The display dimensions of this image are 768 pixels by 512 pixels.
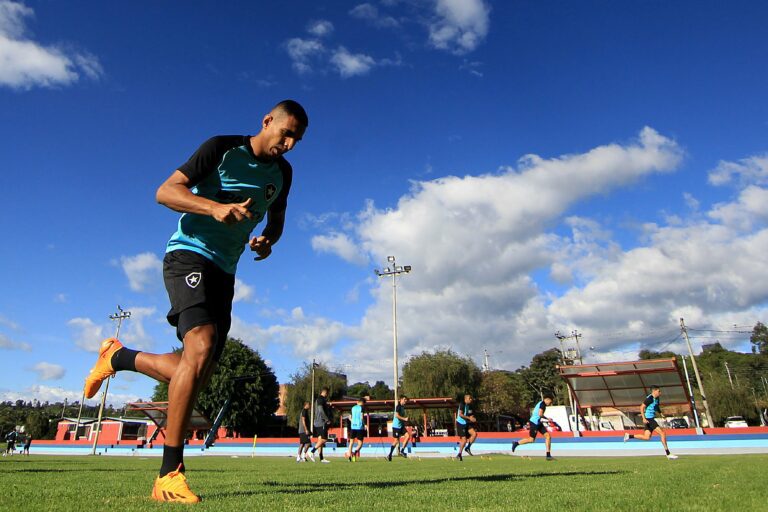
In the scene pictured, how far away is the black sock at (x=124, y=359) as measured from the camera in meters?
3.30

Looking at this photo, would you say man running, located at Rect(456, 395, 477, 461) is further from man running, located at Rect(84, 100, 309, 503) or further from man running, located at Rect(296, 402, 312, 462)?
man running, located at Rect(84, 100, 309, 503)

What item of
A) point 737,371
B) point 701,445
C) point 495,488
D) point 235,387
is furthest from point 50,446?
point 737,371

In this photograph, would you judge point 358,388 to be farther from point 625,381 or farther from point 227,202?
point 227,202

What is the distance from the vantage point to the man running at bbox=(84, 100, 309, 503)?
266 cm

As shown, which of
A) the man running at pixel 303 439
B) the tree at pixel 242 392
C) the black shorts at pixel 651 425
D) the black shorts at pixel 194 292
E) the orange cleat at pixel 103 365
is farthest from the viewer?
the tree at pixel 242 392

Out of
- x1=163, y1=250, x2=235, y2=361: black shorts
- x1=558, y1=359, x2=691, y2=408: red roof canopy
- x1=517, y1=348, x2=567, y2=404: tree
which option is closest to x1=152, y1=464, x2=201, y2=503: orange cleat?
x1=163, y1=250, x2=235, y2=361: black shorts

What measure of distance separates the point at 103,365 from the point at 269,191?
1.74 metres

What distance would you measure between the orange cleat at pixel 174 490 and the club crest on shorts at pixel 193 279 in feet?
3.40

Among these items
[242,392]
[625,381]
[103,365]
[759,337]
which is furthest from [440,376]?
[759,337]

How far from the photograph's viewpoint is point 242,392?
51094 mm

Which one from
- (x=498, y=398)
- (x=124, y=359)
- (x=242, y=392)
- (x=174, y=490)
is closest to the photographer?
(x=174, y=490)

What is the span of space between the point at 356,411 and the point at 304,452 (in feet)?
8.02

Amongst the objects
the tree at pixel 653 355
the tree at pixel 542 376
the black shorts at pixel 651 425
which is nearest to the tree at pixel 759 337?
the tree at pixel 653 355

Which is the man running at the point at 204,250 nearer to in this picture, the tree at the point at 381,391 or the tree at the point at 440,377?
the tree at the point at 440,377
